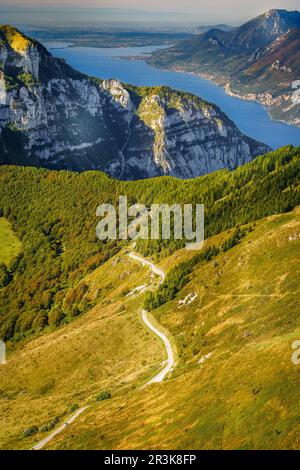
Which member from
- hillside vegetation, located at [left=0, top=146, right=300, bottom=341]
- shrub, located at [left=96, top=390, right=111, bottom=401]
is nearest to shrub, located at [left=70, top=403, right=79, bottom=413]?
shrub, located at [left=96, top=390, right=111, bottom=401]

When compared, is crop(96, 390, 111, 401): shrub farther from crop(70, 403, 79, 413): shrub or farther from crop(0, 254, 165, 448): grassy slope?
crop(70, 403, 79, 413): shrub

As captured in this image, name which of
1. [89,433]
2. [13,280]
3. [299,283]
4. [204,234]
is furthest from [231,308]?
[13,280]

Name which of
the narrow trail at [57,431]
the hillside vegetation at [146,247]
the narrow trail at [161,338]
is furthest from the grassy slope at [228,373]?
the hillside vegetation at [146,247]

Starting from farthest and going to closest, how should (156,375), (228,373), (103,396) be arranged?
(156,375), (103,396), (228,373)

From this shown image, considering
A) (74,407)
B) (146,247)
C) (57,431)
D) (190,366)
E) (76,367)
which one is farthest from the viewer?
(146,247)

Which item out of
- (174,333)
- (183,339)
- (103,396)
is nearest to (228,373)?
(103,396)

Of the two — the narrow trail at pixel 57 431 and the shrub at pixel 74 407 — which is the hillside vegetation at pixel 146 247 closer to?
the shrub at pixel 74 407

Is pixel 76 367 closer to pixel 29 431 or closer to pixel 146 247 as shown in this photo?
pixel 29 431
